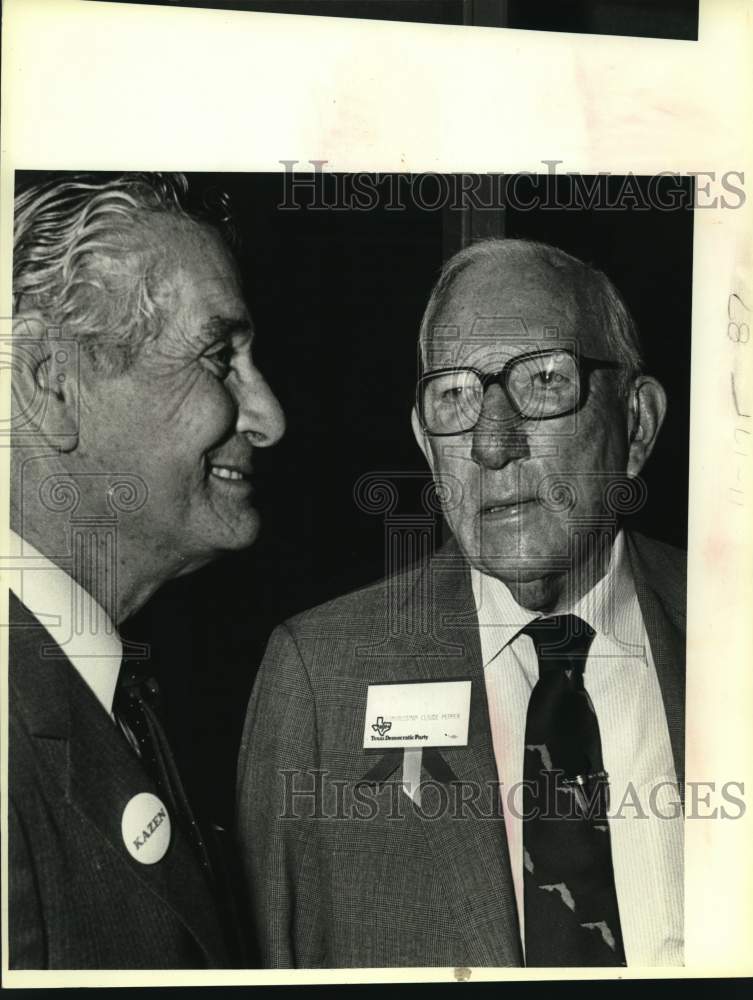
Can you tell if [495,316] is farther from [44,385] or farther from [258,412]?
[44,385]

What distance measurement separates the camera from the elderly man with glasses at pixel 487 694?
2.02 m

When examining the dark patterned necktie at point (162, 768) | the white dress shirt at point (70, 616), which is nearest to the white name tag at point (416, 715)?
the dark patterned necktie at point (162, 768)

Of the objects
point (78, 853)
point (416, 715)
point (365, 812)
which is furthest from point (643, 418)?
point (78, 853)

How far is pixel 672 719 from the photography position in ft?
7.02

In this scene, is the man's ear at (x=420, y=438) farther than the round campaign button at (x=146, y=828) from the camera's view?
Yes

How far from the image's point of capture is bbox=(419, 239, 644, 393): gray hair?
6.67 ft

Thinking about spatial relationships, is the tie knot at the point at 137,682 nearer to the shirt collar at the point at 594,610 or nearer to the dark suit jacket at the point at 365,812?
the dark suit jacket at the point at 365,812

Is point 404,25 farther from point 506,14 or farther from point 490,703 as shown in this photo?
point 490,703

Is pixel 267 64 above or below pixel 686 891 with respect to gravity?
above

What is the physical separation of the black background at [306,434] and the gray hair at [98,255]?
4.7 inches

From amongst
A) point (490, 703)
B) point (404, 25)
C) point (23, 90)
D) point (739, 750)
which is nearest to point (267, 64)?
point (404, 25)

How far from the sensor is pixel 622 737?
6.91ft

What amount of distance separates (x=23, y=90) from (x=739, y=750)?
5.85 ft

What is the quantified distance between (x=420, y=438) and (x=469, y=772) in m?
0.61
